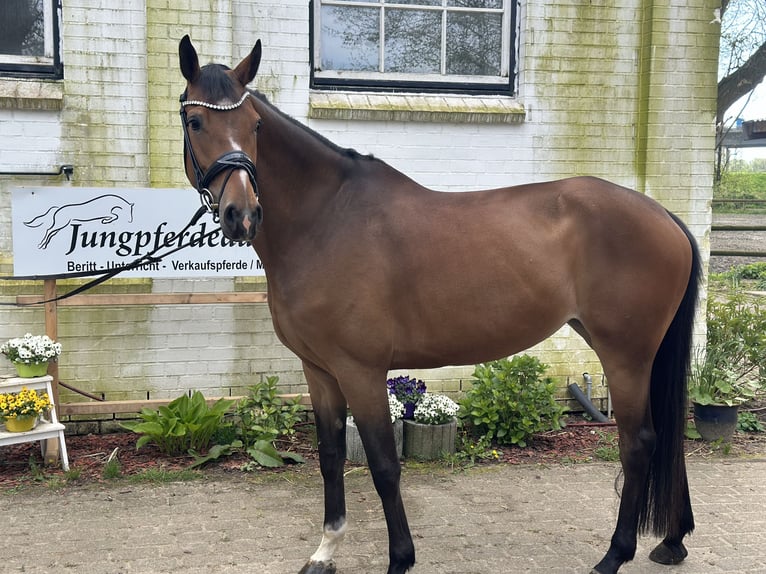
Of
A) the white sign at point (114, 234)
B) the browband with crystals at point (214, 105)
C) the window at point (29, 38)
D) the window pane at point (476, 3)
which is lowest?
the white sign at point (114, 234)

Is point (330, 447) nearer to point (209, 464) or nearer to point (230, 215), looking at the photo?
point (230, 215)

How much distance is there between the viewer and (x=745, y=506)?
4.04m

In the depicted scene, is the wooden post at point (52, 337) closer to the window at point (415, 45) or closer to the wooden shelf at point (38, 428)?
the wooden shelf at point (38, 428)

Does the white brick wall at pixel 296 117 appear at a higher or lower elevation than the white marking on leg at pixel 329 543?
higher

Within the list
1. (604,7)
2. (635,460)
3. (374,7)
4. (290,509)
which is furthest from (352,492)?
(604,7)

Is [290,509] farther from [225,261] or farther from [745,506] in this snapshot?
[745,506]

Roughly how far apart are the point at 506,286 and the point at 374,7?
318cm

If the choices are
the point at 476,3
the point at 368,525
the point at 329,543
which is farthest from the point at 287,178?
the point at 476,3

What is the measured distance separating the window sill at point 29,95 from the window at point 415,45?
181cm

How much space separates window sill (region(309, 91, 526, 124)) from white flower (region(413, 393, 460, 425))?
2.13m

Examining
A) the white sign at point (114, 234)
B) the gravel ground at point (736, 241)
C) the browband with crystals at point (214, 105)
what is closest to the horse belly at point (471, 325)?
the browband with crystals at point (214, 105)

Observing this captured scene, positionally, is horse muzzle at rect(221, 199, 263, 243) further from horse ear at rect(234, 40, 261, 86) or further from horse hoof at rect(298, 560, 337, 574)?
horse hoof at rect(298, 560, 337, 574)

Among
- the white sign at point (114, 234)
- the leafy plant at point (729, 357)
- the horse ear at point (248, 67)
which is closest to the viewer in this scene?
the horse ear at point (248, 67)

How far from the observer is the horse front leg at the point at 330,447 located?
3.26 m
